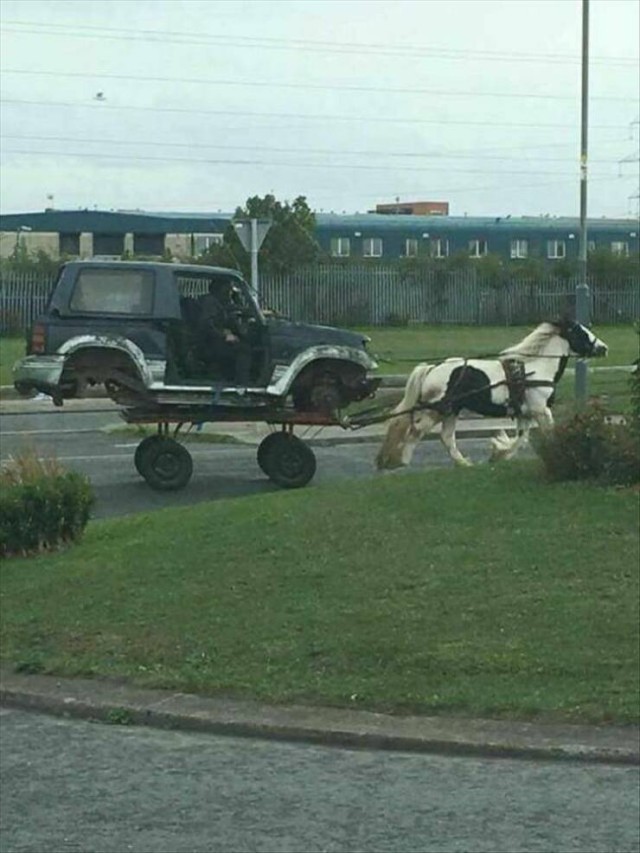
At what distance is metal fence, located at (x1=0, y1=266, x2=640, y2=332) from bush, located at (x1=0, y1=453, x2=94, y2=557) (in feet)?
83.1

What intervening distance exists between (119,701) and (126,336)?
9.26m

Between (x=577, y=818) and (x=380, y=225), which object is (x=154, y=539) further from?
(x=380, y=225)

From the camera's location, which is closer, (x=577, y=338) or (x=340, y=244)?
(x=577, y=338)

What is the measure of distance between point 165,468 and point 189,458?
28cm

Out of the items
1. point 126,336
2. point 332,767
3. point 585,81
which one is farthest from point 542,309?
point 332,767

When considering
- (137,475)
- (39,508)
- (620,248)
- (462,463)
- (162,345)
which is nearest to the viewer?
(39,508)

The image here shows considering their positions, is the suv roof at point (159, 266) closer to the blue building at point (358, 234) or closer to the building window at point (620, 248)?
the building window at point (620, 248)

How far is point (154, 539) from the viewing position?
1153 centimetres

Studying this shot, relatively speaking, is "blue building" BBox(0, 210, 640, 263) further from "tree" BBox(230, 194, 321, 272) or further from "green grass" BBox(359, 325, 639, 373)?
"green grass" BBox(359, 325, 639, 373)

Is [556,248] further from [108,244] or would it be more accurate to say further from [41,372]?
[41,372]

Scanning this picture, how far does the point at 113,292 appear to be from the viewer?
57.8 ft

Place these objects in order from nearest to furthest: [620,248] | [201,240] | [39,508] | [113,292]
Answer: [39,508] → [113,292] → [201,240] → [620,248]

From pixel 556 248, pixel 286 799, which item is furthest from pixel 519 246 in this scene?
pixel 286 799

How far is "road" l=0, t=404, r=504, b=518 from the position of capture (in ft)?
55.4
